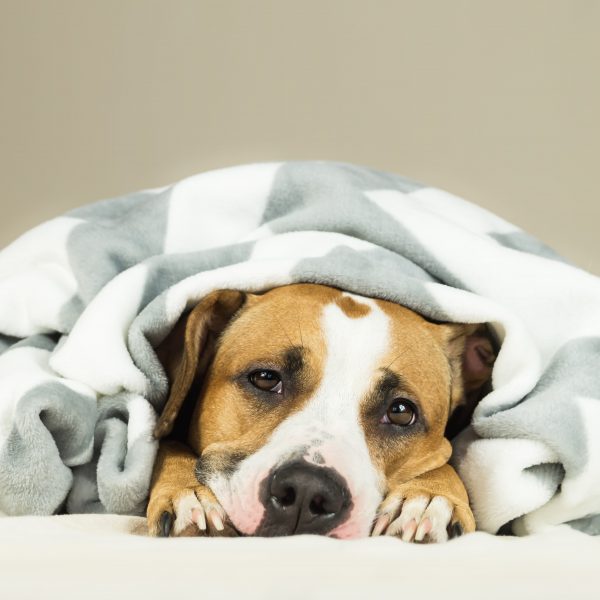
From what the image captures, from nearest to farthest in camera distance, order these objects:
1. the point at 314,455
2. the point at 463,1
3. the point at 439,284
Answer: the point at 314,455 < the point at 439,284 < the point at 463,1

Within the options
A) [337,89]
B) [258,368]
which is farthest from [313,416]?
[337,89]

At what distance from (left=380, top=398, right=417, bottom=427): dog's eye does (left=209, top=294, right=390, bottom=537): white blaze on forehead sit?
0.08m

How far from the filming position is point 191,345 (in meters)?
1.60

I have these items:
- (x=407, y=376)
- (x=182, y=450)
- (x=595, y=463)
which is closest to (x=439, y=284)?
(x=407, y=376)

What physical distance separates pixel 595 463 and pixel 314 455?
1.58 feet

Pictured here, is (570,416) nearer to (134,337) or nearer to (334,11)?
(134,337)

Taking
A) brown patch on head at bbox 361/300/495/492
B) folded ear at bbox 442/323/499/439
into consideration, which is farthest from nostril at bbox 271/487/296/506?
folded ear at bbox 442/323/499/439

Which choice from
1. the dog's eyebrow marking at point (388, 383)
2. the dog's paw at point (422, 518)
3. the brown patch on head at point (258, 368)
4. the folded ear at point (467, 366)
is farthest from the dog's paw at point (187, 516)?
the folded ear at point (467, 366)

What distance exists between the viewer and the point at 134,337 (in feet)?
5.25

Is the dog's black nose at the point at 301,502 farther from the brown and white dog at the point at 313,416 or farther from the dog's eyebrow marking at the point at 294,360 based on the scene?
the dog's eyebrow marking at the point at 294,360

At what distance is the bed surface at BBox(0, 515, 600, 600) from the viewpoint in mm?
918

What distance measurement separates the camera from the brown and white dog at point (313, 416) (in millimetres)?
1318

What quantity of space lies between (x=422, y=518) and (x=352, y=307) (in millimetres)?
463

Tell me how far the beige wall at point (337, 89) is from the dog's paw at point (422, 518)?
1969 mm
